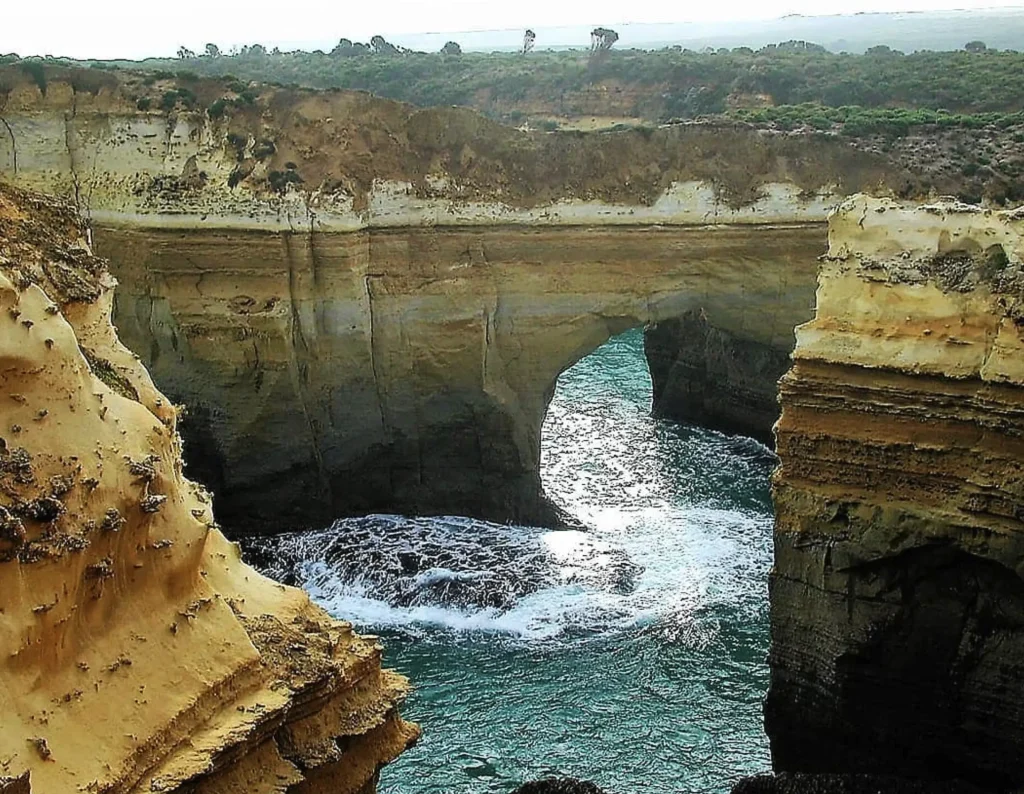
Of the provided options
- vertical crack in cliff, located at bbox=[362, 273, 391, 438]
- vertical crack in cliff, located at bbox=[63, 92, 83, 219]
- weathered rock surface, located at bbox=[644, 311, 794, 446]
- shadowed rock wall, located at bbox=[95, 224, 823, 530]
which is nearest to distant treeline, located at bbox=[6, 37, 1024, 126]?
weathered rock surface, located at bbox=[644, 311, 794, 446]

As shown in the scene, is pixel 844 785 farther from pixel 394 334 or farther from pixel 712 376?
pixel 712 376

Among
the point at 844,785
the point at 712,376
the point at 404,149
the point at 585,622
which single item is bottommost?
the point at 585,622

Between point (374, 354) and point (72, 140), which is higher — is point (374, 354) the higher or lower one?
the lower one

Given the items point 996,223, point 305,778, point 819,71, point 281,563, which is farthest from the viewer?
point 819,71

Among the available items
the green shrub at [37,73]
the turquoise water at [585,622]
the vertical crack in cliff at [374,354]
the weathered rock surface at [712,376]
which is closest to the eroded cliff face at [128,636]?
the turquoise water at [585,622]

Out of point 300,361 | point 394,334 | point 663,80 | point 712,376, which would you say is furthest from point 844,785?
point 663,80

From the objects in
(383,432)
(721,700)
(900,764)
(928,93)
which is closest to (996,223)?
(900,764)

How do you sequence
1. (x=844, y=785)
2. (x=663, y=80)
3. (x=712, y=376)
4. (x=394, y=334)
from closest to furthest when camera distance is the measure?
(x=844, y=785), (x=394, y=334), (x=712, y=376), (x=663, y=80)

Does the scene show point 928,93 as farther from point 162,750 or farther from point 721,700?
point 162,750
